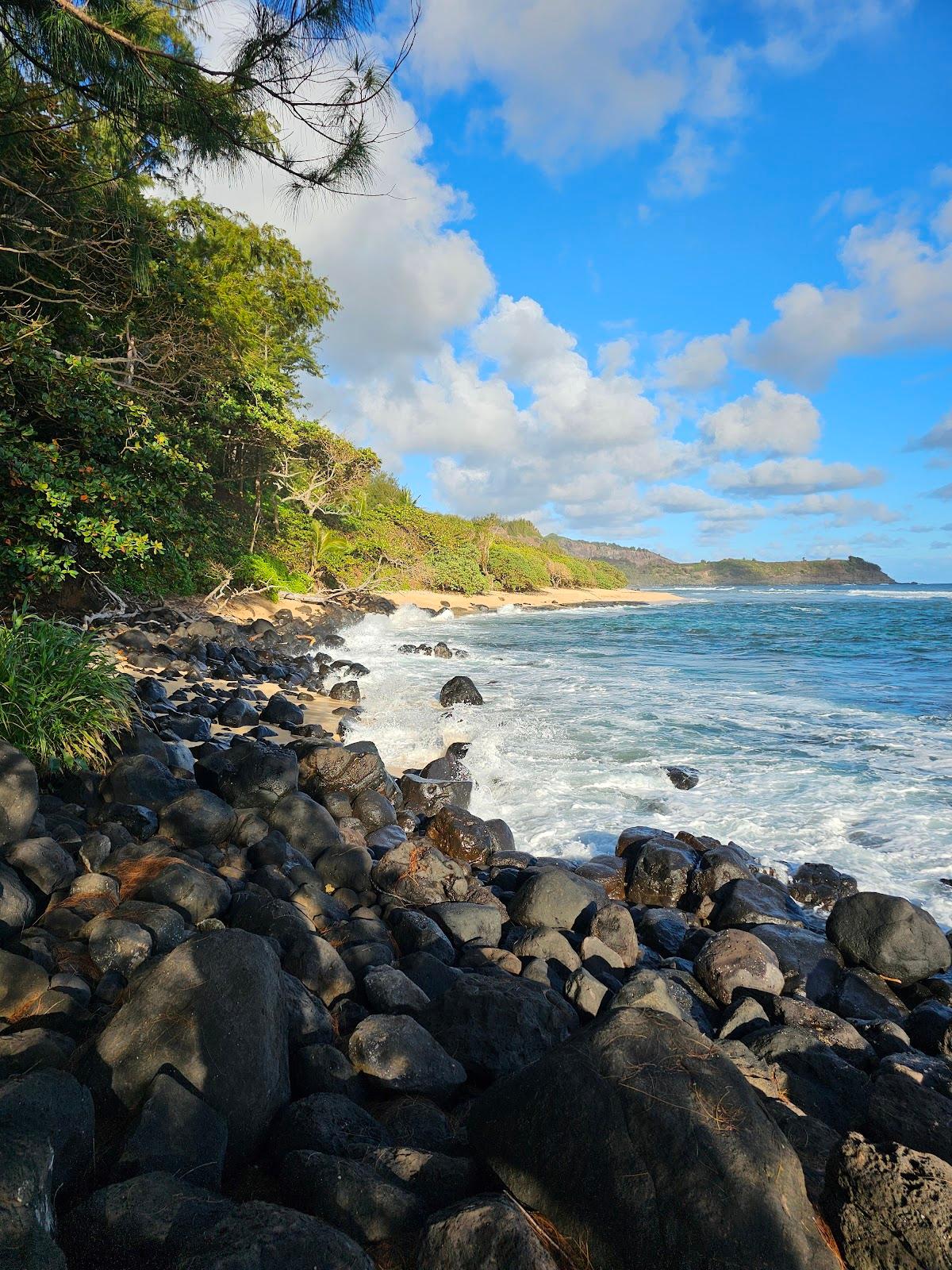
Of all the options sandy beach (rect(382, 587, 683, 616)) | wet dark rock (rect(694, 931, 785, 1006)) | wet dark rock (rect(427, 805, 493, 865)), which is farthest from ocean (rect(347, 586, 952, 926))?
sandy beach (rect(382, 587, 683, 616))

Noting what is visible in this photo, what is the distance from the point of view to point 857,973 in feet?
16.8

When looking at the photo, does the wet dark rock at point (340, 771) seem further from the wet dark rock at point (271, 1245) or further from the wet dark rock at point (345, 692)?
the wet dark rock at point (271, 1245)

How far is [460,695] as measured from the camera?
44.2 feet

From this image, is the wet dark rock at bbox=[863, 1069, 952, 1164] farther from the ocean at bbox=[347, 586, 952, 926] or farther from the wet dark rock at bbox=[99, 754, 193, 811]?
the wet dark rock at bbox=[99, 754, 193, 811]

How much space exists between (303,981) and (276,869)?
1.53 meters

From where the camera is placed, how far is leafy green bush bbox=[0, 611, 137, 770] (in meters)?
5.02

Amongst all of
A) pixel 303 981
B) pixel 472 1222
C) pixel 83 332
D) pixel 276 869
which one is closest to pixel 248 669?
pixel 83 332

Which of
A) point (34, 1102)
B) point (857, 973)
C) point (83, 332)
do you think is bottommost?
point (857, 973)

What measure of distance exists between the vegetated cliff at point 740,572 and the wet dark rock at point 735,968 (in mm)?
124836

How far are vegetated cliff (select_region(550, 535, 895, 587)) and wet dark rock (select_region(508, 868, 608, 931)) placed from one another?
4895 inches

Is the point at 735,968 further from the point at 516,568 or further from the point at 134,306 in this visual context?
the point at 516,568

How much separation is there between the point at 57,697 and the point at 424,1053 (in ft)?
14.2

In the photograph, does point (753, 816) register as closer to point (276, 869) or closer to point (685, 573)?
point (276, 869)

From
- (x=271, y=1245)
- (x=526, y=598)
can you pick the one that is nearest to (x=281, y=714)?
(x=271, y=1245)
